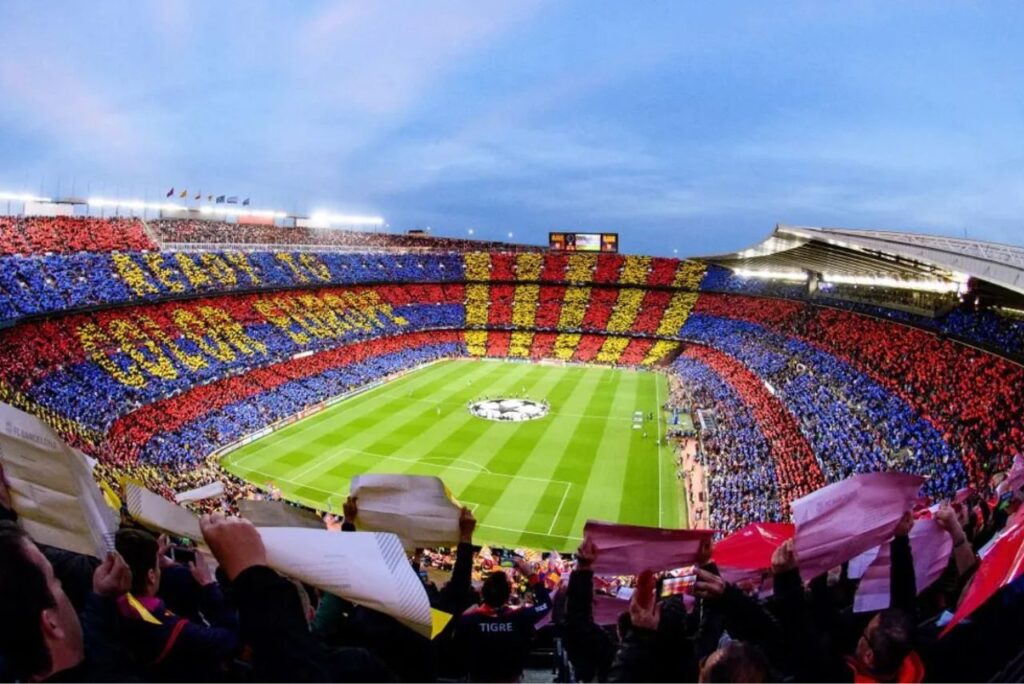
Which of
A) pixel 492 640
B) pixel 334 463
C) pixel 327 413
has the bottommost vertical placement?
pixel 334 463

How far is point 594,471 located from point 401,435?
11.9m

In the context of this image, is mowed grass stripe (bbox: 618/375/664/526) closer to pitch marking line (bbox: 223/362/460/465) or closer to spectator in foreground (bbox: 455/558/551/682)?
pitch marking line (bbox: 223/362/460/465)

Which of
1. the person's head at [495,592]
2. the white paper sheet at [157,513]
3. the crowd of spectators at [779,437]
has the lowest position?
the crowd of spectators at [779,437]

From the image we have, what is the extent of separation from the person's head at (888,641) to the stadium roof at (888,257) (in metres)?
17.7

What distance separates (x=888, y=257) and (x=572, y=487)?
19325 millimetres

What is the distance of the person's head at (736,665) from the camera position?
116 inches

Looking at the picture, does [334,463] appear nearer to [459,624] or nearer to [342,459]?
[342,459]

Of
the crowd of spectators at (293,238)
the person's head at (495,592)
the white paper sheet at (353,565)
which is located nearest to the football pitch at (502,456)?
the person's head at (495,592)

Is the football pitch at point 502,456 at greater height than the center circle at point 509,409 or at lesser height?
lesser

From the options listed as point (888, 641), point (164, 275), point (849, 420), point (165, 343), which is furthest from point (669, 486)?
point (164, 275)

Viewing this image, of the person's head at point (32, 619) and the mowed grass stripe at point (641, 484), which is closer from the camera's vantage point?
the person's head at point (32, 619)

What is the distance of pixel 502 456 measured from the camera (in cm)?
3481

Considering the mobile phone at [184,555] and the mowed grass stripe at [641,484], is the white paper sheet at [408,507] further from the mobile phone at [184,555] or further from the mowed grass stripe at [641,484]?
the mowed grass stripe at [641,484]

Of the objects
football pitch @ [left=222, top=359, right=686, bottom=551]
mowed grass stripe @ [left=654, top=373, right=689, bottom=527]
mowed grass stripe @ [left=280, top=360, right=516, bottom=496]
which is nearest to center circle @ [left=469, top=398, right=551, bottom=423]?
football pitch @ [left=222, top=359, right=686, bottom=551]
